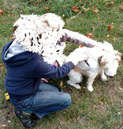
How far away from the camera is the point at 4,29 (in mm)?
4164

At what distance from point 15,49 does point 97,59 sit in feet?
3.85

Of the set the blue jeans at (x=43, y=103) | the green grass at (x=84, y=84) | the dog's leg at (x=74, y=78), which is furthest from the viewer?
the dog's leg at (x=74, y=78)

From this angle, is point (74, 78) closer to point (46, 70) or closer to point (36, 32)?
point (46, 70)

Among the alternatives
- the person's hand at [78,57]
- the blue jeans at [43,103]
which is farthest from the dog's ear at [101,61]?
the blue jeans at [43,103]

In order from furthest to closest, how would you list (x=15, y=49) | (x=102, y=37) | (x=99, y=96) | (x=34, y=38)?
(x=102, y=37) → (x=99, y=96) → (x=15, y=49) → (x=34, y=38)

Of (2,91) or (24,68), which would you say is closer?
(24,68)

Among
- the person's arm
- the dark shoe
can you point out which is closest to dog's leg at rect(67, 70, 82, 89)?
the person's arm

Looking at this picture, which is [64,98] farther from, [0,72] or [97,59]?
[0,72]

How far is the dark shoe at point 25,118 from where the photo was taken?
2.63 m

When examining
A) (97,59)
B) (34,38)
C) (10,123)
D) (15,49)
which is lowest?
(10,123)

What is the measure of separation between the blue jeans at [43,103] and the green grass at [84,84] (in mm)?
207

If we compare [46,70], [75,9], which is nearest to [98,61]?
[46,70]

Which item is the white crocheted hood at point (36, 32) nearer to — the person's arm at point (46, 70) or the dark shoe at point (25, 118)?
the person's arm at point (46, 70)

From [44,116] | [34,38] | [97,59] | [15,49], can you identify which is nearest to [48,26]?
[34,38]
